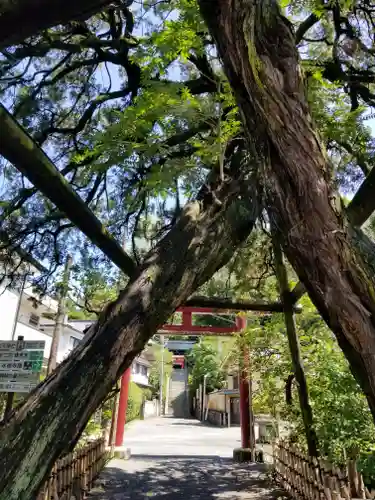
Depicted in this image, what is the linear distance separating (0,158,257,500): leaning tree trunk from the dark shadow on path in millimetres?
4012

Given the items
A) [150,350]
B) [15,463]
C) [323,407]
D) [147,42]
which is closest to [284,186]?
[15,463]

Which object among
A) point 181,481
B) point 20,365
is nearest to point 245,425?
point 181,481

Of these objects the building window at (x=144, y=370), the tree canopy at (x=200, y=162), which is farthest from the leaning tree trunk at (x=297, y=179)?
the building window at (x=144, y=370)

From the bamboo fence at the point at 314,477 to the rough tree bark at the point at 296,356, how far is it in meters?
0.25

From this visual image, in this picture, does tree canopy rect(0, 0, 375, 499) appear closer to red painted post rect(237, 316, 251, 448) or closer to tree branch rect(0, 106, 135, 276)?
tree branch rect(0, 106, 135, 276)

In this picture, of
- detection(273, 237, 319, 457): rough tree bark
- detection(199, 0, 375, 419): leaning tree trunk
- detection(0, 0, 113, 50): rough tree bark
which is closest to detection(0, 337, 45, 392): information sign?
detection(273, 237, 319, 457): rough tree bark

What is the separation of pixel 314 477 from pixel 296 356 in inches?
60.8

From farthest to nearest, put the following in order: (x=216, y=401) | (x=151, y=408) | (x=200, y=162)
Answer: (x=151, y=408)
(x=216, y=401)
(x=200, y=162)

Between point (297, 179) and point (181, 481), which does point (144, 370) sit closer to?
point (181, 481)

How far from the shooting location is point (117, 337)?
8.89ft

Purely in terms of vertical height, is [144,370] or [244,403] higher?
[144,370]

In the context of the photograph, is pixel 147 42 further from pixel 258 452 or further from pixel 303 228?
pixel 258 452

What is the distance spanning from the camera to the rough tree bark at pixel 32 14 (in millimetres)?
1892

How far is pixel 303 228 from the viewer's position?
5.10 ft
